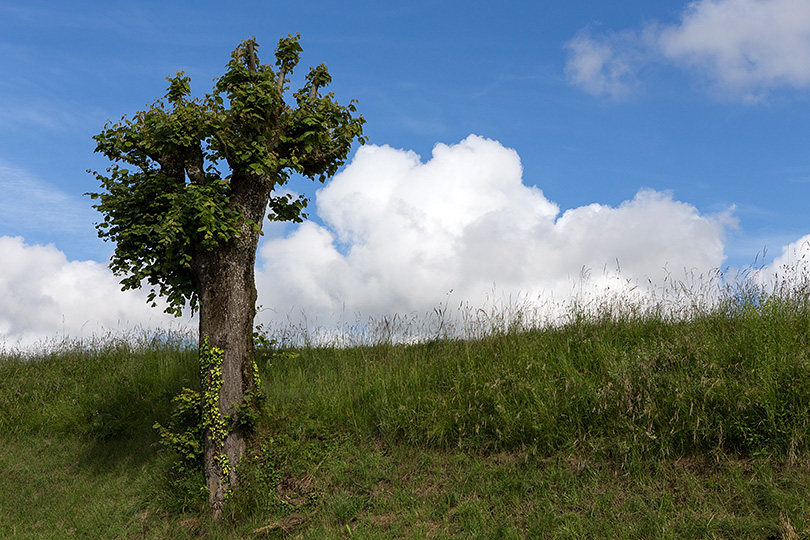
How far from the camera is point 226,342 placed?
9492 mm

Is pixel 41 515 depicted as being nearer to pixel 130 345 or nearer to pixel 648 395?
pixel 130 345

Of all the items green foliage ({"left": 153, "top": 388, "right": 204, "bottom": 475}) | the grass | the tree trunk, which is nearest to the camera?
the grass

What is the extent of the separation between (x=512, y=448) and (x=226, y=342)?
16.8 feet

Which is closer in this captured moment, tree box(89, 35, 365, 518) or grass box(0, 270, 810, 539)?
grass box(0, 270, 810, 539)

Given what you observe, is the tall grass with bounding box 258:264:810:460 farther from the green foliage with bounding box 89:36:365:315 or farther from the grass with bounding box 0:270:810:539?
the green foliage with bounding box 89:36:365:315

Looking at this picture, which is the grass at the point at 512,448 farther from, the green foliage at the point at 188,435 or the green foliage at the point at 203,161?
the green foliage at the point at 203,161

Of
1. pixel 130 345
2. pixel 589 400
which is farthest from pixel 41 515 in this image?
pixel 589 400

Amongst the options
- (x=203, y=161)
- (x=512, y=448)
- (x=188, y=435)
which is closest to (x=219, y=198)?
(x=203, y=161)

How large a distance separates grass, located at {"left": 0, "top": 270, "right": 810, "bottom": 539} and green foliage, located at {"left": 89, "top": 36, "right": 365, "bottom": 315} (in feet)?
10.8

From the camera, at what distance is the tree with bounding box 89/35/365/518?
30.5ft

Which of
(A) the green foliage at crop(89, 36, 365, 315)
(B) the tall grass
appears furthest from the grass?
(A) the green foliage at crop(89, 36, 365, 315)

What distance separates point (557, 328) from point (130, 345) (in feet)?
38.8

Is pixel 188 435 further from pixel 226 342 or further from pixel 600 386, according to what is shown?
pixel 600 386

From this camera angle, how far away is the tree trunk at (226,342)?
8984 millimetres
